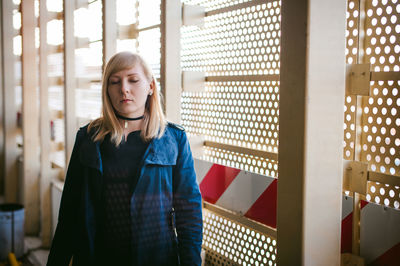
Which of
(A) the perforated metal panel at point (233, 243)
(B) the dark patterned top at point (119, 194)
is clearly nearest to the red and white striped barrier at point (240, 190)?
(A) the perforated metal panel at point (233, 243)

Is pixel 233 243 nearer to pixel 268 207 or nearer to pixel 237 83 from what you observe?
pixel 268 207

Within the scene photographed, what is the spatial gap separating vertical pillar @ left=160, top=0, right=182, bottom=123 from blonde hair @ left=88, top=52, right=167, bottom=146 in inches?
22.1

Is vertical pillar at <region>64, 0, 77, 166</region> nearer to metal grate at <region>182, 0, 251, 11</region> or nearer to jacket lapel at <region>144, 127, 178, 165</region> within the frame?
metal grate at <region>182, 0, 251, 11</region>

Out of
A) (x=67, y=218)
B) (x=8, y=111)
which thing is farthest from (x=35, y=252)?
(x=67, y=218)

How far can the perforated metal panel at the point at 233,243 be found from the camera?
7.03 feet

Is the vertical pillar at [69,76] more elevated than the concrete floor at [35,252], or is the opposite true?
the vertical pillar at [69,76]

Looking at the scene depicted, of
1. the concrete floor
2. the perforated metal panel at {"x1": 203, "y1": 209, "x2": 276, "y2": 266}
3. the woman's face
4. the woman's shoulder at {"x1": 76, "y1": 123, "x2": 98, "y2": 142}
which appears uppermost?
the woman's face

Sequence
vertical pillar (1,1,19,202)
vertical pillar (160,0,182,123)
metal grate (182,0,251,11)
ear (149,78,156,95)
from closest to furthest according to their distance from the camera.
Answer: ear (149,78,156,95), metal grate (182,0,251,11), vertical pillar (160,0,182,123), vertical pillar (1,1,19,202)

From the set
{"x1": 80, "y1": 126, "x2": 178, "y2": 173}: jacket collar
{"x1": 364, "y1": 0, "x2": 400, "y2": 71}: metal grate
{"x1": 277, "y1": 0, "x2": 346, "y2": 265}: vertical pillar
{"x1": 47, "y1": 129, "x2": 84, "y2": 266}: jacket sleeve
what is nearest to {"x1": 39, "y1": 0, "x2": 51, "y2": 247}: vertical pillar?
{"x1": 47, "y1": 129, "x2": 84, "y2": 266}: jacket sleeve

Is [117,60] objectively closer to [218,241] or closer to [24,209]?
[218,241]

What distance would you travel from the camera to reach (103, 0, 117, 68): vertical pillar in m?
3.11

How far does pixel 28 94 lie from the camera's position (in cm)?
500

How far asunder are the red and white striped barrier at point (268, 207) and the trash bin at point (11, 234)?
2922 millimetres

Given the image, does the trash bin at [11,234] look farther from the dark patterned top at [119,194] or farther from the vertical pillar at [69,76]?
the dark patterned top at [119,194]
